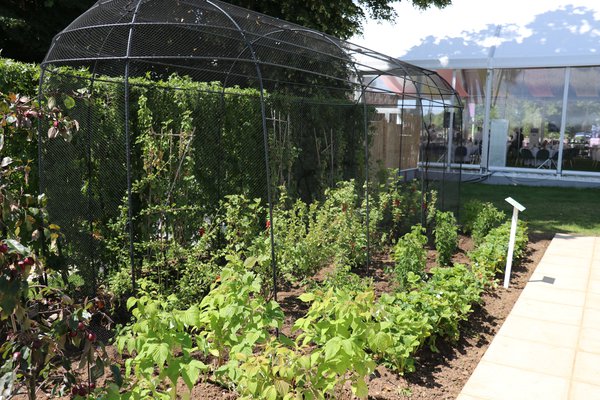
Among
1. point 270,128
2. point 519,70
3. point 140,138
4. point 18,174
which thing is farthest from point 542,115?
point 18,174

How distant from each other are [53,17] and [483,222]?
8.29 metres

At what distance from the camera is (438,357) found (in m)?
4.21

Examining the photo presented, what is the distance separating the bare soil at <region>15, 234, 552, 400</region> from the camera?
141 inches

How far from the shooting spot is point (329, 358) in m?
2.72

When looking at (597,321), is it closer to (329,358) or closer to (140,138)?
(329,358)

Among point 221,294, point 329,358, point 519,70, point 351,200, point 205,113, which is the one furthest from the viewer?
point 519,70

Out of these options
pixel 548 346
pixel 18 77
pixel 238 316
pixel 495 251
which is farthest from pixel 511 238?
pixel 18 77

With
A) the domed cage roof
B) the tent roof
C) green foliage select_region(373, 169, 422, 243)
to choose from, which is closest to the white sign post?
green foliage select_region(373, 169, 422, 243)

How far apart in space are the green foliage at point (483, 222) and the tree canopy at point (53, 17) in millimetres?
5311

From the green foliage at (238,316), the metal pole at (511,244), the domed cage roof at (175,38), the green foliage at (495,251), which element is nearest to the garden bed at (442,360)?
the metal pole at (511,244)

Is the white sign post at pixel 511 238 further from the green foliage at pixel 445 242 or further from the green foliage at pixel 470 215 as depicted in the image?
the green foliage at pixel 470 215

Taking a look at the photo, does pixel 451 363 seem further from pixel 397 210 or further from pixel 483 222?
pixel 483 222

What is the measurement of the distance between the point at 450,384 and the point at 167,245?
111 inches

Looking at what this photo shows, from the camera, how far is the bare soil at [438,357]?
3.58 meters
